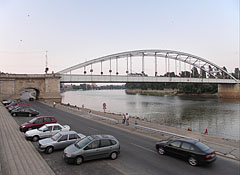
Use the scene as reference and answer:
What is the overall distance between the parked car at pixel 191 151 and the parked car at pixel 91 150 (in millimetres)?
3246

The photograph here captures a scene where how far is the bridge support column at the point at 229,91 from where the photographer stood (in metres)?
100

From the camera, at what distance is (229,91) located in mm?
103688

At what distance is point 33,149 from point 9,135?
4.03m

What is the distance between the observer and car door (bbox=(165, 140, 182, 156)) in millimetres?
10797

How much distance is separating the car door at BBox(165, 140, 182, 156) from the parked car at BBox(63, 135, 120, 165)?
317 centimetres

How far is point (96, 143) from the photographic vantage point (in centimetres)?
1034

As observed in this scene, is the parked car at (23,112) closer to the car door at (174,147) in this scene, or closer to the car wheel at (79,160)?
the car wheel at (79,160)

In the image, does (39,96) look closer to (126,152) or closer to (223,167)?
(126,152)

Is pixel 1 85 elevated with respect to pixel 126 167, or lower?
elevated

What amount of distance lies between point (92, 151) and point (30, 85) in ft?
160

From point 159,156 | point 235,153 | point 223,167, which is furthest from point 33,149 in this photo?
point 235,153

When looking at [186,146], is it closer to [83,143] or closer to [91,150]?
[91,150]

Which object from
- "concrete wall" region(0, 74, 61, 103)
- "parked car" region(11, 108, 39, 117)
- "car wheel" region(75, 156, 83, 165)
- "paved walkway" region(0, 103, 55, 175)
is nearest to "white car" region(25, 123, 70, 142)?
"paved walkway" region(0, 103, 55, 175)

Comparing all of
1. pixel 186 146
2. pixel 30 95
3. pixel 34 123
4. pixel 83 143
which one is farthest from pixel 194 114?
pixel 30 95
